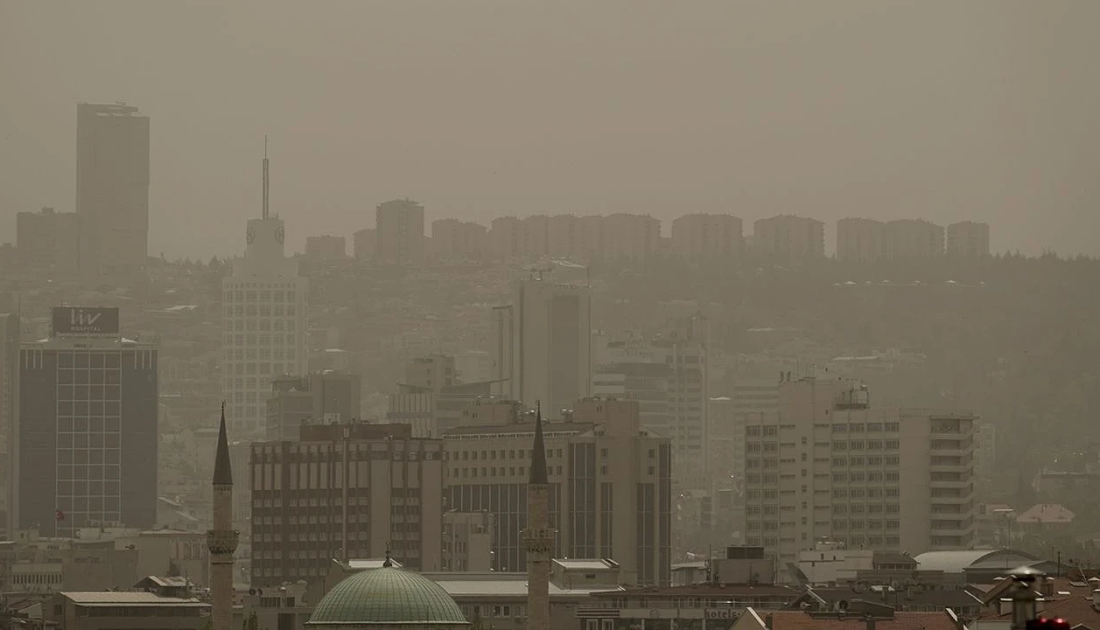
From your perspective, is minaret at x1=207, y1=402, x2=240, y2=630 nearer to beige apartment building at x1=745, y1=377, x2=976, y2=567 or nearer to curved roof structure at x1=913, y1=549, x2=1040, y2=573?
curved roof structure at x1=913, y1=549, x2=1040, y2=573

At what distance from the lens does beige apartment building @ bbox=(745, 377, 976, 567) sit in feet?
548

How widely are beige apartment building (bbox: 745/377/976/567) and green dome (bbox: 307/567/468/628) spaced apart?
80774 millimetres

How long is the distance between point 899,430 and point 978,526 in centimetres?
2111

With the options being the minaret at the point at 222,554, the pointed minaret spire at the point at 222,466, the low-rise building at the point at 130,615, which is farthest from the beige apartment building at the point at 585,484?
the minaret at the point at 222,554

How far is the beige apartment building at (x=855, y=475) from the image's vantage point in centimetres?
16700

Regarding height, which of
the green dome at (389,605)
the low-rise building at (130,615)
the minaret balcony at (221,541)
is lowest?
A: the low-rise building at (130,615)

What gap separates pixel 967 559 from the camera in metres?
126

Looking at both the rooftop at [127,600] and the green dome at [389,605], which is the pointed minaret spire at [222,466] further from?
the rooftop at [127,600]

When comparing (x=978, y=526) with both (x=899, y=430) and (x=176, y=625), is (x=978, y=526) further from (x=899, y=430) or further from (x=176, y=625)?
(x=176, y=625)

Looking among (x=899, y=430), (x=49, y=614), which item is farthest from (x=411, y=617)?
(x=899, y=430)

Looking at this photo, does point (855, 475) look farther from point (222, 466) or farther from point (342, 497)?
point (222, 466)

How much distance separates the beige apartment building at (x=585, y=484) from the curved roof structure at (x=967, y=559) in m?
25.0

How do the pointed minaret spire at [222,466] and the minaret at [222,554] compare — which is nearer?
the minaret at [222,554]

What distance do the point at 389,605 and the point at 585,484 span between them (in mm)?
76817
